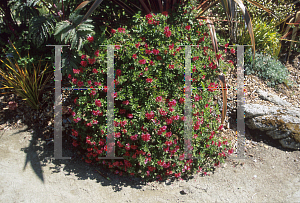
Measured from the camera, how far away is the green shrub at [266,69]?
12.7 ft

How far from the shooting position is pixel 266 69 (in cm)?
391

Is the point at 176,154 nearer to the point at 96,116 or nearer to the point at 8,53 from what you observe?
the point at 96,116

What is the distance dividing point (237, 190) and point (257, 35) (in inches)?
96.6

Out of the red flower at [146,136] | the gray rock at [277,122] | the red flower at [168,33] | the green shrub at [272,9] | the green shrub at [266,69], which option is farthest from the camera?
the green shrub at [272,9]

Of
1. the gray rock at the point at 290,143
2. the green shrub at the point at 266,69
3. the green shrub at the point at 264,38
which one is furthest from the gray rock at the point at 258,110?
the green shrub at the point at 264,38

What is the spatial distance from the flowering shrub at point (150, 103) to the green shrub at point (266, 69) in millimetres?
1231

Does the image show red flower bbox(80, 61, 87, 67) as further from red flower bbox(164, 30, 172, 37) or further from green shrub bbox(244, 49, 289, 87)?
green shrub bbox(244, 49, 289, 87)

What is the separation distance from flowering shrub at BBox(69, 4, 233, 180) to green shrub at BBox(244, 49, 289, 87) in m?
1.23

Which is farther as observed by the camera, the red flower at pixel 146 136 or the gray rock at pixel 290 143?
the gray rock at pixel 290 143

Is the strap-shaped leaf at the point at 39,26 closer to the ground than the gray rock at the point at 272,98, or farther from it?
farther from it

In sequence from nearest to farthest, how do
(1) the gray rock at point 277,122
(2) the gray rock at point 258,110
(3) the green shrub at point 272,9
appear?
1. (1) the gray rock at point 277,122
2. (2) the gray rock at point 258,110
3. (3) the green shrub at point 272,9

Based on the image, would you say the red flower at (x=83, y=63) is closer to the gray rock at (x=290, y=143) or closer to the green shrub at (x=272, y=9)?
the gray rock at (x=290, y=143)

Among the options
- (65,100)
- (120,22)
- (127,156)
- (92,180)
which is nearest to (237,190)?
(127,156)

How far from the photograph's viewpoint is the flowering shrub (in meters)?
2.55
